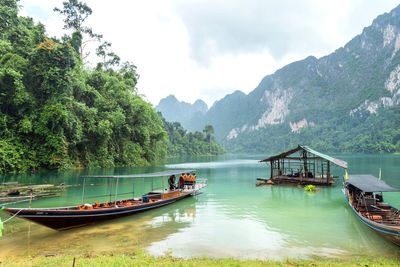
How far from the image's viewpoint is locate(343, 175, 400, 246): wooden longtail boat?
819 cm

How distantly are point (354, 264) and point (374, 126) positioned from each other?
14651cm

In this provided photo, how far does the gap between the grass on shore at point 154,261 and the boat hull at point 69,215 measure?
6.33 ft

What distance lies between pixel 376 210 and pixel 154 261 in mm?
10491

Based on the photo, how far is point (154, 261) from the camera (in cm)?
678

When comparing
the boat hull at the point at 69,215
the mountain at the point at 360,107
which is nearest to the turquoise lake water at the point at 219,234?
the boat hull at the point at 69,215

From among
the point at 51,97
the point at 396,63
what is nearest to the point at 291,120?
the point at 396,63

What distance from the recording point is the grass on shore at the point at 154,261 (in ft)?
21.0

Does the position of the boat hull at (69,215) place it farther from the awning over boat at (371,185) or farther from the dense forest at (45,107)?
the dense forest at (45,107)

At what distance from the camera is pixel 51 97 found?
28.9m

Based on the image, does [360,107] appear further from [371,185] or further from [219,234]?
[219,234]

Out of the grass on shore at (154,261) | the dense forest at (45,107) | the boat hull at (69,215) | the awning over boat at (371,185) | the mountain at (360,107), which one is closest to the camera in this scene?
the grass on shore at (154,261)

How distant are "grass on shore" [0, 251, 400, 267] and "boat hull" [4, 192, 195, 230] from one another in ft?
6.33

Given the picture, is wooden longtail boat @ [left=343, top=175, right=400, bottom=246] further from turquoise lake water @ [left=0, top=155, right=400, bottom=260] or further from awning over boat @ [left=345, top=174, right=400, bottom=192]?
turquoise lake water @ [left=0, top=155, right=400, bottom=260]

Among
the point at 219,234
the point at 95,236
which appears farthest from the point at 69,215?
the point at 219,234
